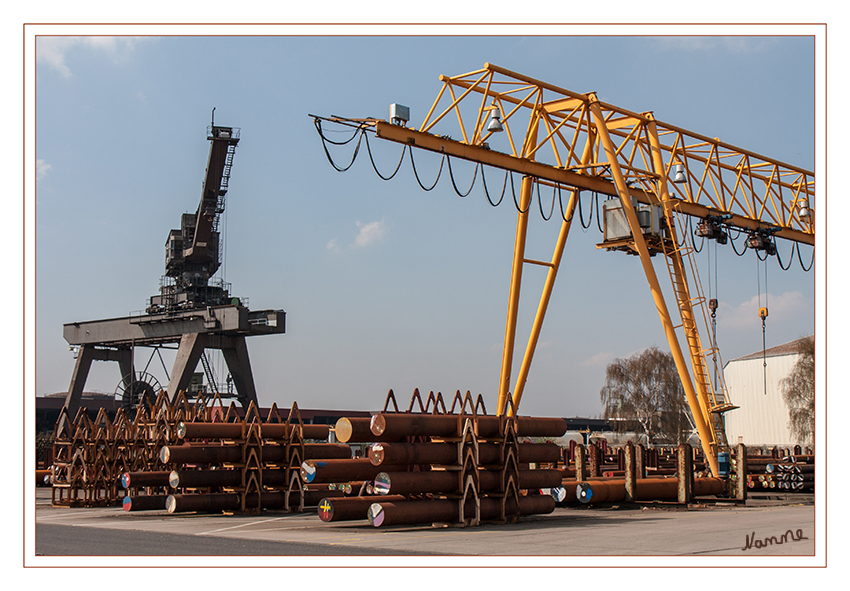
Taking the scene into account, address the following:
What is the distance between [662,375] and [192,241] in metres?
33.2

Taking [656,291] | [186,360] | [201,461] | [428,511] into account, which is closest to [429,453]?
[428,511]

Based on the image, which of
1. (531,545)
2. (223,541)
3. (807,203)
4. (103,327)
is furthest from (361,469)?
(103,327)

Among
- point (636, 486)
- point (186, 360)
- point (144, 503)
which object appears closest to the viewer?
point (636, 486)

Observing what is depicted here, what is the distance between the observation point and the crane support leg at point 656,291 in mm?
20344

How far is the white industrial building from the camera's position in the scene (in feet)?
176

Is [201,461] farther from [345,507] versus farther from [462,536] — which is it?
[462,536]

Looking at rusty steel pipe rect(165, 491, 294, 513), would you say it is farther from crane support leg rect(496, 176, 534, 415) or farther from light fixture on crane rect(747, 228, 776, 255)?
light fixture on crane rect(747, 228, 776, 255)

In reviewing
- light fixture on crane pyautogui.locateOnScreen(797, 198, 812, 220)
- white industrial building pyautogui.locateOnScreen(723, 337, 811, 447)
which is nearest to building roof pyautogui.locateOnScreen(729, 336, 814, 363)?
white industrial building pyautogui.locateOnScreen(723, 337, 811, 447)

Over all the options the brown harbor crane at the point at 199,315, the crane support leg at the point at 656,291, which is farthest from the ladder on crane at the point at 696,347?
the brown harbor crane at the point at 199,315

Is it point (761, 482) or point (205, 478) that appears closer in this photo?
point (205, 478)

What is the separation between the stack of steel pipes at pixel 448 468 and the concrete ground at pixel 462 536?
1.03 feet

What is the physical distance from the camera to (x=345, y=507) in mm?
13758

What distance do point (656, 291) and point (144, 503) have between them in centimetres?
1295

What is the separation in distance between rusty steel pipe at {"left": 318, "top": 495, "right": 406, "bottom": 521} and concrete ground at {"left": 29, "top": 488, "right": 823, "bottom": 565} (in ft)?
0.70
